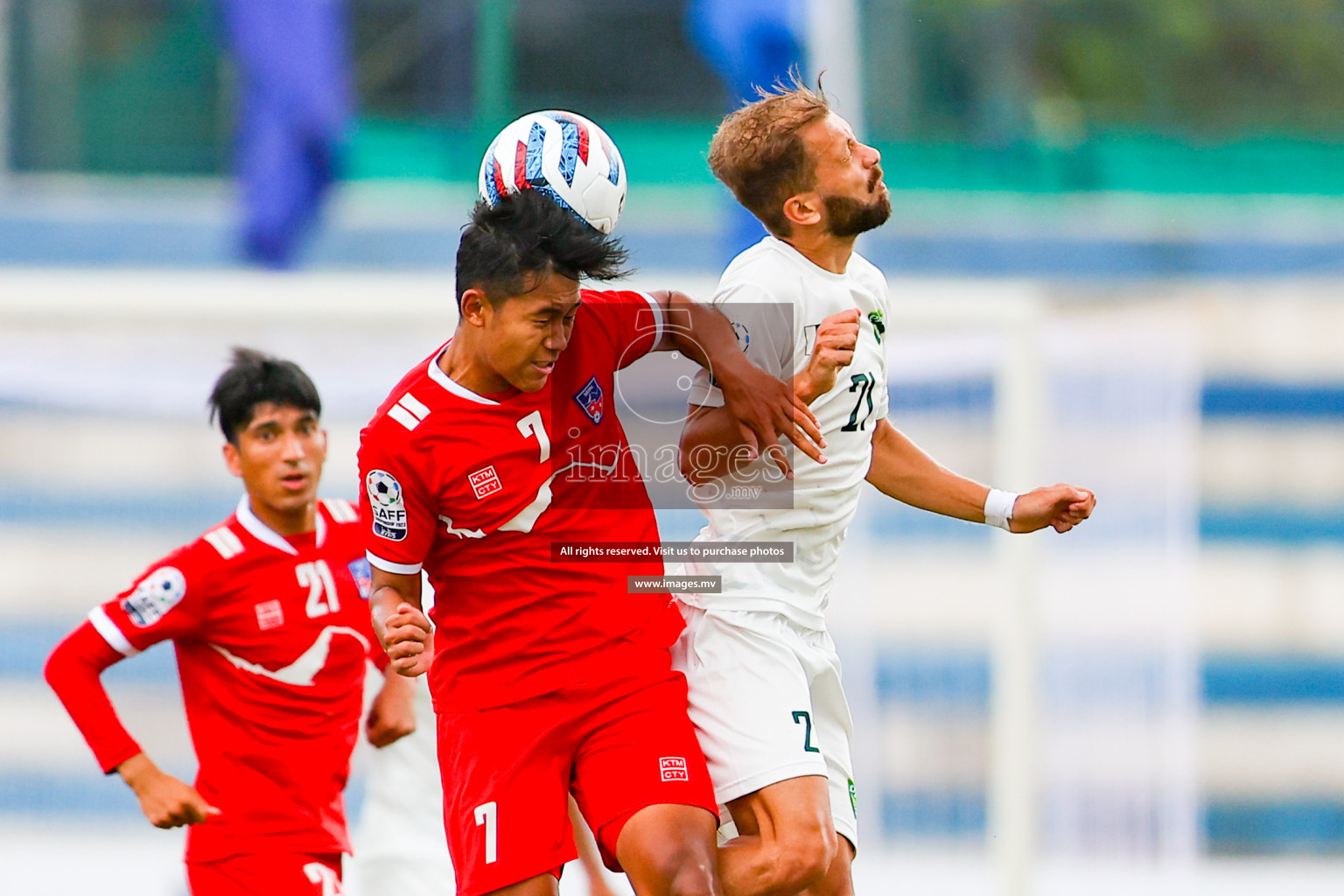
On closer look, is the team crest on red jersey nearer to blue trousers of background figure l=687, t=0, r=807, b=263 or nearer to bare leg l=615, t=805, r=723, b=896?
bare leg l=615, t=805, r=723, b=896

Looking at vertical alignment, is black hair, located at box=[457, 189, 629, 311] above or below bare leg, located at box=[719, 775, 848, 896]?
above

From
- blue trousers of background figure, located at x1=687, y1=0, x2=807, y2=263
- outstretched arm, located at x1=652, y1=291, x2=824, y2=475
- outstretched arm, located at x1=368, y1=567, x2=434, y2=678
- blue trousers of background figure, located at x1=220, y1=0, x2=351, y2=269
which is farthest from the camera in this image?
→ blue trousers of background figure, located at x1=220, y1=0, x2=351, y2=269

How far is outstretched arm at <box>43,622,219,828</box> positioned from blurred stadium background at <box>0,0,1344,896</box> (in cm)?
191

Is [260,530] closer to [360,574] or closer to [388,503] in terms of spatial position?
[360,574]

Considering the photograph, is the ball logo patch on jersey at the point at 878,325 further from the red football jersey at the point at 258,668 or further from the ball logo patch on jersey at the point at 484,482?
the red football jersey at the point at 258,668

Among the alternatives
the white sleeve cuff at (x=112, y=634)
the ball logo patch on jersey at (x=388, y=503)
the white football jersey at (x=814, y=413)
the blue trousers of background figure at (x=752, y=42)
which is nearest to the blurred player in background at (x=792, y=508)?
the white football jersey at (x=814, y=413)

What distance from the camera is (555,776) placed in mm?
2930

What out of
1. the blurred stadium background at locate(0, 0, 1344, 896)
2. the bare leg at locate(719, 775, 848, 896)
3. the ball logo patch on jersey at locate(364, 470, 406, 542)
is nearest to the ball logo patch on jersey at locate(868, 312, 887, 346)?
the bare leg at locate(719, 775, 848, 896)

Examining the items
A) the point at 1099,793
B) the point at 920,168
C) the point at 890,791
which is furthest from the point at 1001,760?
the point at 920,168

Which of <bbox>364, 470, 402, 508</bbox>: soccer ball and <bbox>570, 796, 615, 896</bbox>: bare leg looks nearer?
<bbox>364, 470, 402, 508</bbox>: soccer ball

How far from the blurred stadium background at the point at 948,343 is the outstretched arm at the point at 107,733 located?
1907 mm

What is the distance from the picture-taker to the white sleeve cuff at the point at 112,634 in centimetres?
355

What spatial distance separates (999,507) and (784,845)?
0.95 metres

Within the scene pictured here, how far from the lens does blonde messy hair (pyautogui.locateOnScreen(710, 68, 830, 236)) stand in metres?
3.19
